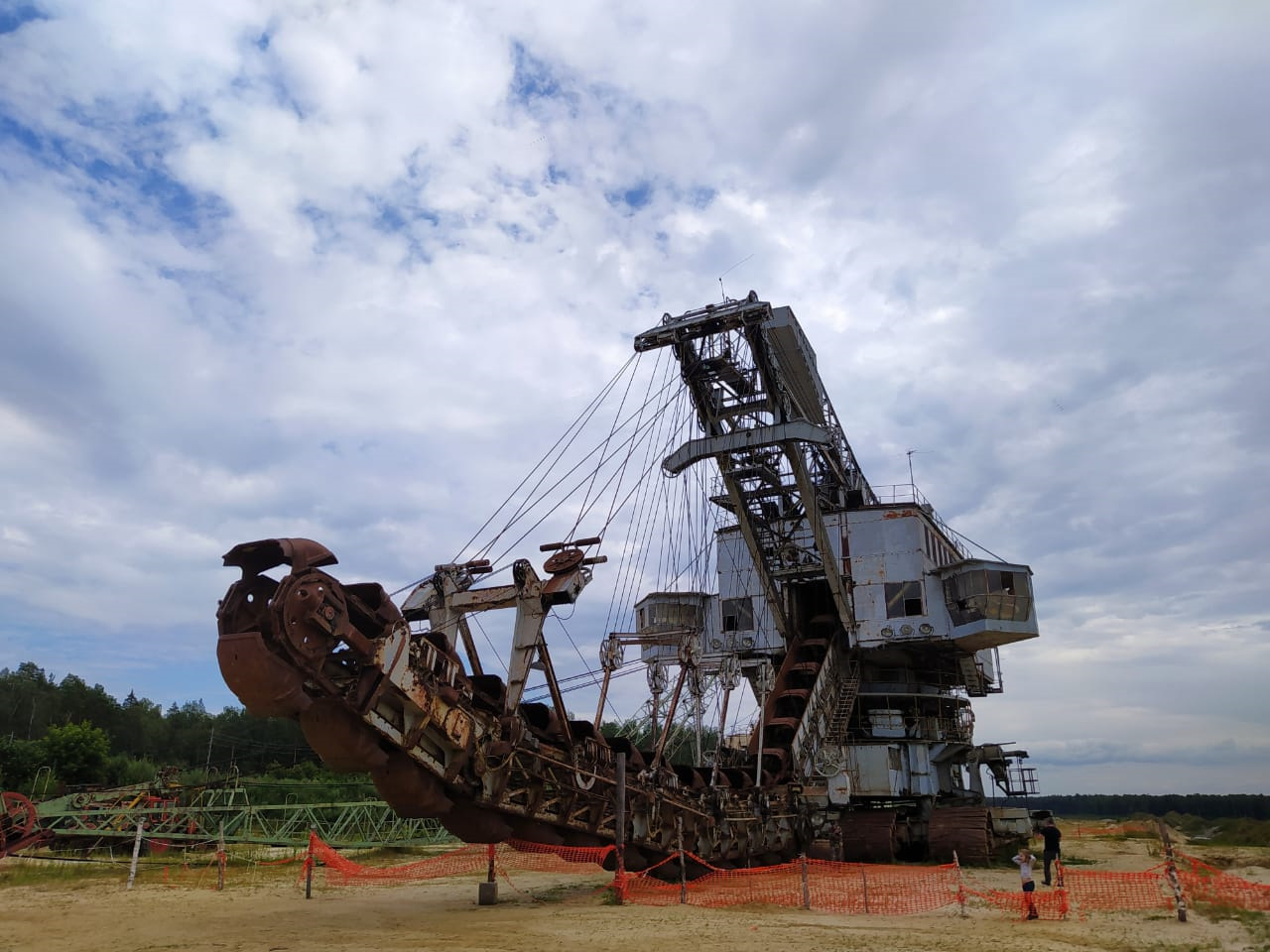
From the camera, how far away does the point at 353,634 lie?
33.9ft

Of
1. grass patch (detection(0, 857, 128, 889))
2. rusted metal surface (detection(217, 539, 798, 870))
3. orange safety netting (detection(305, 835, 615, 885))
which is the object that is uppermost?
rusted metal surface (detection(217, 539, 798, 870))

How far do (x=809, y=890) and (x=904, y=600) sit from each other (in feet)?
35.4

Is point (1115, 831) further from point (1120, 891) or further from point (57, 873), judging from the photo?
point (57, 873)

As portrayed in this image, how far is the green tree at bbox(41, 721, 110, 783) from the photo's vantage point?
140ft

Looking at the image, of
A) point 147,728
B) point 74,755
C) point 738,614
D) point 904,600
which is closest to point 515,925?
point 738,614

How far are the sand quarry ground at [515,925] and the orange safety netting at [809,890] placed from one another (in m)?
0.66

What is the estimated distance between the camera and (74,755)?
4284 cm

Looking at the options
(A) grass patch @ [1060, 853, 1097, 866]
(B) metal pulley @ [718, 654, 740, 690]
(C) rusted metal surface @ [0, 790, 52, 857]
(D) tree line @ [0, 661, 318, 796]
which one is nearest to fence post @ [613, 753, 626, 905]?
(B) metal pulley @ [718, 654, 740, 690]

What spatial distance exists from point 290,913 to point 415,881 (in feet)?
21.4

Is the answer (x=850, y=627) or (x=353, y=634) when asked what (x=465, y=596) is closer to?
(x=353, y=634)

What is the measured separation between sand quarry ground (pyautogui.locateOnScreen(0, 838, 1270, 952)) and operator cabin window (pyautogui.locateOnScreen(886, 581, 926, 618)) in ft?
27.0

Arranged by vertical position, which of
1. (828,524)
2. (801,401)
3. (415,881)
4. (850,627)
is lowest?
(415,881)

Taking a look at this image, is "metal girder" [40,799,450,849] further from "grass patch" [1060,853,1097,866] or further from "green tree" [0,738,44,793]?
"green tree" [0,738,44,793]

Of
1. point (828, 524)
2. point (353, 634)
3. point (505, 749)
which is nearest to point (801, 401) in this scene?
point (828, 524)
